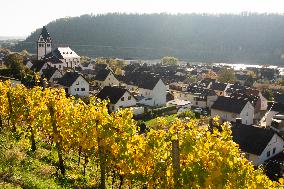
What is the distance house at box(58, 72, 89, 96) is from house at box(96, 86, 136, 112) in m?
8.50

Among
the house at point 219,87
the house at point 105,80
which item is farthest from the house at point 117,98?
the house at point 219,87

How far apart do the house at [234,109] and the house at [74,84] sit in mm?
24691

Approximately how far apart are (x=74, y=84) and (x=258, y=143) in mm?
38230

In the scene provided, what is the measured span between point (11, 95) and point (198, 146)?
57.4 feet

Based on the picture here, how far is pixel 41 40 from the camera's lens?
357 ft

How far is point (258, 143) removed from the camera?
3975 cm

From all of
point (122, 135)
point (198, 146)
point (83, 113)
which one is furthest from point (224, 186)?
point (83, 113)

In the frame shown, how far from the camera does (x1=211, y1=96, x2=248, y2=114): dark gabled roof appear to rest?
57250 mm

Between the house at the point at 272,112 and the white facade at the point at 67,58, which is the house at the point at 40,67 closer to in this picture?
the white facade at the point at 67,58

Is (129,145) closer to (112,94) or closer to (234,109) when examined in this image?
(234,109)

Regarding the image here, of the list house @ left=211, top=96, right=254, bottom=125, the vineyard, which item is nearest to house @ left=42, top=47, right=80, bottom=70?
house @ left=211, top=96, right=254, bottom=125

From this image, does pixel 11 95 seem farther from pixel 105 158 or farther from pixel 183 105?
pixel 183 105

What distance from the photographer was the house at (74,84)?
6788 cm

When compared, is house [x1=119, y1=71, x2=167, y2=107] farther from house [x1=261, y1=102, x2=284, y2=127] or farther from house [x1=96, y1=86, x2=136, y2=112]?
house [x1=261, y1=102, x2=284, y2=127]
